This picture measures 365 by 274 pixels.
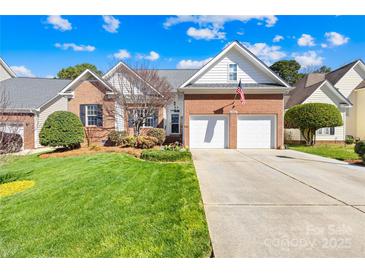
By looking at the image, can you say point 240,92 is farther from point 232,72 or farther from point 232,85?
point 232,72

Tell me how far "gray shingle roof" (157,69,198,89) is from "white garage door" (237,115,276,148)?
9598 millimetres

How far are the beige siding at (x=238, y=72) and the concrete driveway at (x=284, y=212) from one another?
360 inches

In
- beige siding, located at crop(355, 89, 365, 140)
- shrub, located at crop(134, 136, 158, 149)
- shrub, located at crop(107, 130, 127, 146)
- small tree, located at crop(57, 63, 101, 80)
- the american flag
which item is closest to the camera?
shrub, located at crop(134, 136, 158, 149)

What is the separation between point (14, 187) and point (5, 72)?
24.7 metres

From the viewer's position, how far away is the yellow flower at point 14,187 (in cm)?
724

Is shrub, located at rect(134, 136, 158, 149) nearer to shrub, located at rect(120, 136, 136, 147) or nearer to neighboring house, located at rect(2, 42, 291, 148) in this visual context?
shrub, located at rect(120, 136, 136, 147)

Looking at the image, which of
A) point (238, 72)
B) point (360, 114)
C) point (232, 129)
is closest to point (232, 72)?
point (238, 72)

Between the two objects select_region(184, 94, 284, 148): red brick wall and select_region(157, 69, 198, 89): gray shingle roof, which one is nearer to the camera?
select_region(184, 94, 284, 148): red brick wall

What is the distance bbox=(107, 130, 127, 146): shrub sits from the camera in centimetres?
1691

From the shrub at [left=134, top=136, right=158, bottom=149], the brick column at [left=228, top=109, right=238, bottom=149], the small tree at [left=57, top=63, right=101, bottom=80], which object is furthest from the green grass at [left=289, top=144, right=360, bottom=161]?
the small tree at [left=57, top=63, right=101, bottom=80]

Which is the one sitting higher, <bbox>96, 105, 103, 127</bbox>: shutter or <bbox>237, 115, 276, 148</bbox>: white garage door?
<bbox>96, 105, 103, 127</bbox>: shutter

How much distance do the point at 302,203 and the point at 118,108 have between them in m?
15.6
